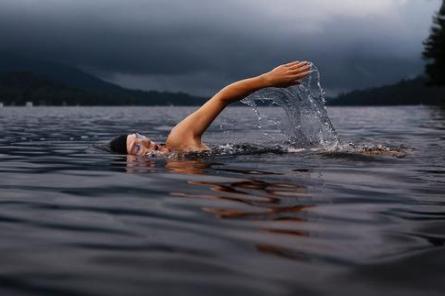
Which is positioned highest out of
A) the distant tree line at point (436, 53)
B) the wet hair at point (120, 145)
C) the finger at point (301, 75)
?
the distant tree line at point (436, 53)

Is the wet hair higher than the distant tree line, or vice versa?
the distant tree line

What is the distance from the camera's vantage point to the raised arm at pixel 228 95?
318 inches

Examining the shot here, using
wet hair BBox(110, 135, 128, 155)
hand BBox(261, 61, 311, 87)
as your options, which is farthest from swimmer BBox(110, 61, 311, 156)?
wet hair BBox(110, 135, 128, 155)

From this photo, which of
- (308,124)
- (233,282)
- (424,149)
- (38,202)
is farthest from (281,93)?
(233,282)

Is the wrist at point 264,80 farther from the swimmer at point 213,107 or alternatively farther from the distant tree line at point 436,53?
the distant tree line at point 436,53

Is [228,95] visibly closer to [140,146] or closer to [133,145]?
[140,146]

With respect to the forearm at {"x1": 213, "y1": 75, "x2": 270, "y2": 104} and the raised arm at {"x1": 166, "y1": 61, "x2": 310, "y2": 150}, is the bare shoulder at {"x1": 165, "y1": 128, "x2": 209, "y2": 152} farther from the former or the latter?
the forearm at {"x1": 213, "y1": 75, "x2": 270, "y2": 104}

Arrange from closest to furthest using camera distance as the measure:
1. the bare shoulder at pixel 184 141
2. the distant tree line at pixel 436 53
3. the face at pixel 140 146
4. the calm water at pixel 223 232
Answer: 1. the calm water at pixel 223 232
2. the bare shoulder at pixel 184 141
3. the face at pixel 140 146
4. the distant tree line at pixel 436 53

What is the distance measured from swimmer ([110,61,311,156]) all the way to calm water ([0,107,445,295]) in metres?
1.67

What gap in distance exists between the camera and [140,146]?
375 inches

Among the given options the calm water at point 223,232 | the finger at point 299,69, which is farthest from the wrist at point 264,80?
the calm water at point 223,232

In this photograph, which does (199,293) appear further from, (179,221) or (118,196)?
(118,196)

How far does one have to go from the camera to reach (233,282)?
9.03ft

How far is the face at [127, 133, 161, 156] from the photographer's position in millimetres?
9359
